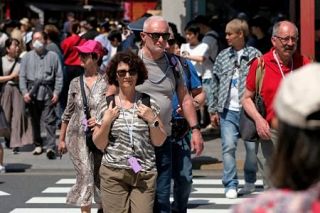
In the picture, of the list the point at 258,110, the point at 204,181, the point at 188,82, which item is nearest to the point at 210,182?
the point at 204,181

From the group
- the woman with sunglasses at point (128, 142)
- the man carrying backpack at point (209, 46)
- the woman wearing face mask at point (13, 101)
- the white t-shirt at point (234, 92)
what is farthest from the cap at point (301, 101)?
the man carrying backpack at point (209, 46)

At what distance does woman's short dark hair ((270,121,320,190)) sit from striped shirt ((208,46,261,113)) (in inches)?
295

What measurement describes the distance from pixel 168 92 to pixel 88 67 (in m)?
1.47

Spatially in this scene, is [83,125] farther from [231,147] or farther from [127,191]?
[231,147]

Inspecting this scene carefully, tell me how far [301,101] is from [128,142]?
3833 mm

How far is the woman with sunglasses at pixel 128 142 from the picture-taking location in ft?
20.9

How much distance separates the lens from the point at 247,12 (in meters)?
20.2

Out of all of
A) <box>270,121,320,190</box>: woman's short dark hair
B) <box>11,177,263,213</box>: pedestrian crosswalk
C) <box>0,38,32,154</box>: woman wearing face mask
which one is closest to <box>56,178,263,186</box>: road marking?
<box>11,177,263,213</box>: pedestrian crosswalk

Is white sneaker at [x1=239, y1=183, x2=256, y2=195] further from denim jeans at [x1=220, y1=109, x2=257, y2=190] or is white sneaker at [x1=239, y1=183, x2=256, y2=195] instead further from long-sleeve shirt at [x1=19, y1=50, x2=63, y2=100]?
long-sleeve shirt at [x1=19, y1=50, x2=63, y2=100]

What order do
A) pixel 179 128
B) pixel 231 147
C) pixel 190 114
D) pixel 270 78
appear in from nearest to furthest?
pixel 190 114, pixel 270 78, pixel 179 128, pixel 231 147

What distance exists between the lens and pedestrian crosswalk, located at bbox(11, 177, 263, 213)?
1020 centimetres

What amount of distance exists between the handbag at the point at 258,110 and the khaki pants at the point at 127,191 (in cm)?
166

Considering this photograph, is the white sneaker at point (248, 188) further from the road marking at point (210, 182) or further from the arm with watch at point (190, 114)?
the arm with watch at point (190, 114)

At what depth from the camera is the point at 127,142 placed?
6.38m
